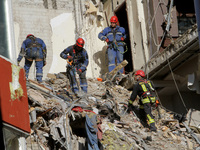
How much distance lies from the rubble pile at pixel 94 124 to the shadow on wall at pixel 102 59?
3.62 meters

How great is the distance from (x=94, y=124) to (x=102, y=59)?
8.20 meters

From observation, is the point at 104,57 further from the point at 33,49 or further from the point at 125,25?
the point at 33,49

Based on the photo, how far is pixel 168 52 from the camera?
17203 millimetres

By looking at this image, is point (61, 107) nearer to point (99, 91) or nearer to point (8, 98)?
point (99, 91)

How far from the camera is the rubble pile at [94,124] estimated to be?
44.8 feet

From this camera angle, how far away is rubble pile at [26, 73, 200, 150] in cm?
1366

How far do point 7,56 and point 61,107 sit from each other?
508 cm

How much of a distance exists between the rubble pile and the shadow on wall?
11.9 ft

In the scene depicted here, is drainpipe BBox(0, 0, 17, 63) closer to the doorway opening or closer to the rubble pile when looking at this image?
the rubble pile

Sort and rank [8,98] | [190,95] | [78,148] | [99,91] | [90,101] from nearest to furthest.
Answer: [8,98], [78,148], [90,101], [99,91], [190,95]

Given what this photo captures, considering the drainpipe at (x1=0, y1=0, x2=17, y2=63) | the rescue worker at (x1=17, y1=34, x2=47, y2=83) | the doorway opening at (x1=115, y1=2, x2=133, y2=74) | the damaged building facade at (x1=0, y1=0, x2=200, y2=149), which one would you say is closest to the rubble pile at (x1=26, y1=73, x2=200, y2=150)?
the damaged building facade at (x1=0, y1=0, x2=200, y2=149)

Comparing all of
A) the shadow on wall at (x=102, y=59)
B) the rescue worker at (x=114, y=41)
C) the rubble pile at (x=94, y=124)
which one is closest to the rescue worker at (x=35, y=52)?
the rubble pile at (x=94, y=124)

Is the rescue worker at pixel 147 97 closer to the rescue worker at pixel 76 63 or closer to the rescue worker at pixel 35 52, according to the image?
the rescue worker at pixel 76 63

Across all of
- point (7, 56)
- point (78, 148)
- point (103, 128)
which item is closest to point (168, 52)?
point (103, 128)
